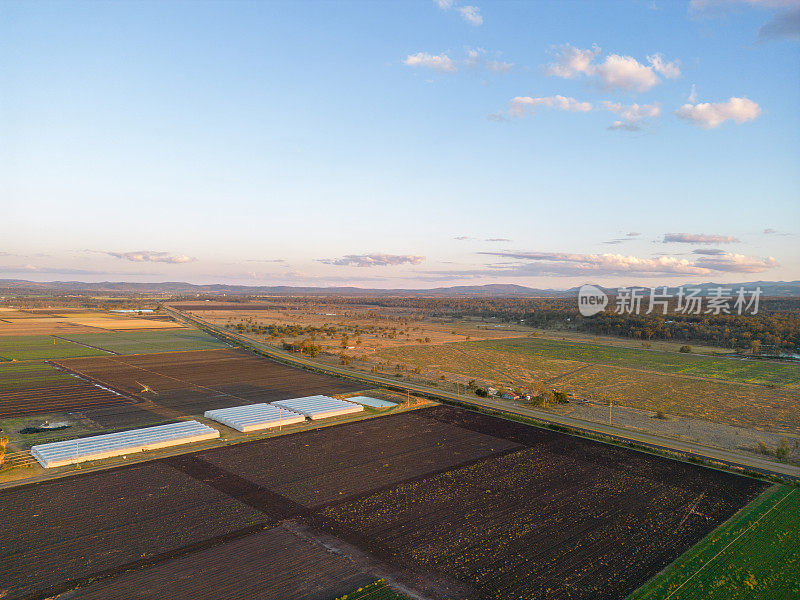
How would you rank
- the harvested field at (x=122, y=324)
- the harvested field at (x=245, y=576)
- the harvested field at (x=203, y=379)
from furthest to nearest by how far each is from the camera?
the harvested field at (x=122, y=324), the harvested field at (x=203, y=379), the harvested field at (x=245, y=576)

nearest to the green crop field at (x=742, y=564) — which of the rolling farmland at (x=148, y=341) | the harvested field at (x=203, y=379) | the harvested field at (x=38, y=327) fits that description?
the harvested field at (x=203, y=379)

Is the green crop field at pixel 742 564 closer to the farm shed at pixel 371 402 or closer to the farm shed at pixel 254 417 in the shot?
the farm shed at pixel 254 417

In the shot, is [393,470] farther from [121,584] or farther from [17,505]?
[17,505]

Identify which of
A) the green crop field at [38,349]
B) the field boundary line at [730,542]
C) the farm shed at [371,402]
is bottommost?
the green crop field at [38,349]

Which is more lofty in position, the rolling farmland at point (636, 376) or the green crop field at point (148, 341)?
the rolling farmland at point (636, 376)

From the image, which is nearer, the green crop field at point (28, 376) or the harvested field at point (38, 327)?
the green crop field at point (28, 376)

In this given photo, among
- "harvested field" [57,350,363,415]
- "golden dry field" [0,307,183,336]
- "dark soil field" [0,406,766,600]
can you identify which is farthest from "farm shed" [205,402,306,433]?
"golden dry field" [0,307,183,336]

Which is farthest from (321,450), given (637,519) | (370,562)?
(637,519)

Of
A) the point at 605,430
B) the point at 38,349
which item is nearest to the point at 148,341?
the point at 38,349
